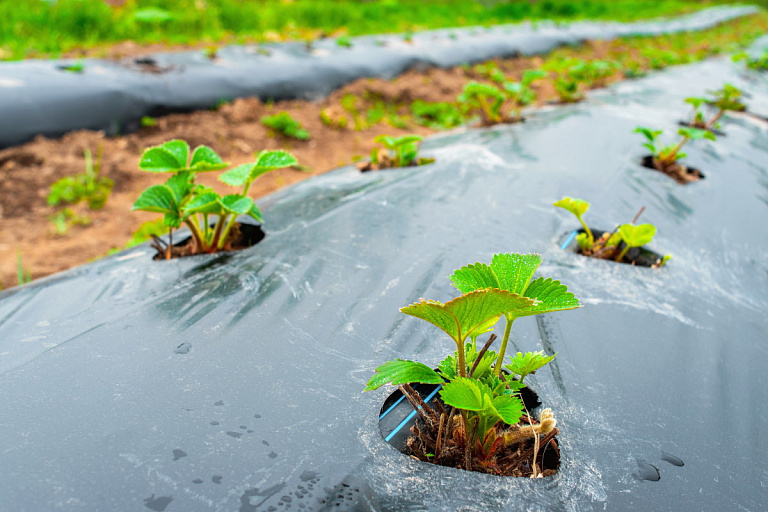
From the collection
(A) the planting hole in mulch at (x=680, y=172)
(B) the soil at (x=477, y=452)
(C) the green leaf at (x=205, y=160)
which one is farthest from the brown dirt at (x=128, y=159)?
(B) the soil at (x=477, y=452)

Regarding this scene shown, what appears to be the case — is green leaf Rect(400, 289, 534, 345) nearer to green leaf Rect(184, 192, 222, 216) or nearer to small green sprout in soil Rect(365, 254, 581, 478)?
small green sprout in soil Rect(365, 254, 581, 478)

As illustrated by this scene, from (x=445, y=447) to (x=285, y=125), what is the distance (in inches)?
142

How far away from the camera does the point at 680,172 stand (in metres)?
2.27

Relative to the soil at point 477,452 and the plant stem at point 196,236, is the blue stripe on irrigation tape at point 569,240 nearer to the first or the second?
the soil at point 477,452

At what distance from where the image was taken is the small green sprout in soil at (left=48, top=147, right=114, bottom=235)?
9.49 ft

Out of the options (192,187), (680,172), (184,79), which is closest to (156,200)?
(192,187)

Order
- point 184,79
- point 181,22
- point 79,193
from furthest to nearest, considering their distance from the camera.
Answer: point 181,22 < point 184,79 < point 79,193

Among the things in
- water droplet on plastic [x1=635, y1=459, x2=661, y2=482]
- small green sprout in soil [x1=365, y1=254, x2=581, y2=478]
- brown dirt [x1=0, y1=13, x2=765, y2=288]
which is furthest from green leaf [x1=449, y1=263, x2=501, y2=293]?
brown dirt [x1=0, y1=13, x2=765, y2=288]

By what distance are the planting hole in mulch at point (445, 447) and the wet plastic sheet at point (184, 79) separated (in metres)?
3.46

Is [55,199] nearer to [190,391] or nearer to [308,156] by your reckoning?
[308,156]

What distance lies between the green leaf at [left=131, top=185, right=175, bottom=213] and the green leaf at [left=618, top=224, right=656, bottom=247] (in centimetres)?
134

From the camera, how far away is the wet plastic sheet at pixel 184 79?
3285mm

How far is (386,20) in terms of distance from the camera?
313 inches

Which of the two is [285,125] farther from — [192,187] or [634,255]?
[634,255]
